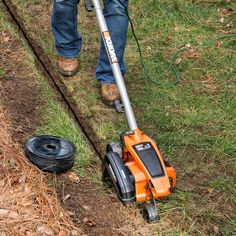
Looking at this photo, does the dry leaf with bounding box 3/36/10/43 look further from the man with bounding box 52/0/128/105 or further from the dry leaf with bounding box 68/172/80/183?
the dry leaf with bounding box 68/172/80/183

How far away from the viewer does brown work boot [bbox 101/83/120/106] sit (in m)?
4.08

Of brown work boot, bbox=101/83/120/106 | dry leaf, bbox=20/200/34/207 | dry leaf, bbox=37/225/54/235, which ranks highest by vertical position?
dry leaf, bbox=20/200/34/207

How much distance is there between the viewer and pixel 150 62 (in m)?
4.73

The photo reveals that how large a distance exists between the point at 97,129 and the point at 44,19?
1879 mm

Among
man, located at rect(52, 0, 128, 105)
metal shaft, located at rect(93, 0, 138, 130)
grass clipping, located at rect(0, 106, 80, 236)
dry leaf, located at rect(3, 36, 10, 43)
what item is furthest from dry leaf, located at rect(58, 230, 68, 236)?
dry leaf, located at rect(3, 36, 10, 43)

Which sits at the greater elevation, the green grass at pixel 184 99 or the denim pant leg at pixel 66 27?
the denim pant leg at pixel 66 27

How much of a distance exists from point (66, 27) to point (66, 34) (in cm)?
7

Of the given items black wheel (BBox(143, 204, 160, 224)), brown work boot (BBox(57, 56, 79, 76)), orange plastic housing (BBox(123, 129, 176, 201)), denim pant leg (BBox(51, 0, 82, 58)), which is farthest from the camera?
brown work boot (BBox(57, 56, 79, 76))

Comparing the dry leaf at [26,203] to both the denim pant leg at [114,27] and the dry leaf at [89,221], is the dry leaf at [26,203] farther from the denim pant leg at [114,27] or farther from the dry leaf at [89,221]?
the denim pant leg at [114,27]

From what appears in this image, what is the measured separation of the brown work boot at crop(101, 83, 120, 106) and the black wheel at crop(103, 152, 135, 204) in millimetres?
1126

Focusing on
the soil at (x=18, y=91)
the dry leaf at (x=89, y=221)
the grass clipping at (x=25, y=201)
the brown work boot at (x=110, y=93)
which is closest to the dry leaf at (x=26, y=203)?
the grass clipping at (x=25, y=201)

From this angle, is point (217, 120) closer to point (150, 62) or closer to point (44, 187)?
point (150, 62)

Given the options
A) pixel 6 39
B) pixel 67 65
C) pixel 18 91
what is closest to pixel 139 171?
pixel 18 91

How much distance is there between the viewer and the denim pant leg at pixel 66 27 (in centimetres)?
398
